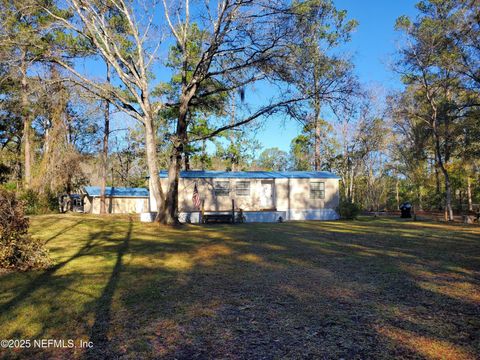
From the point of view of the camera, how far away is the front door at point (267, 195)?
24.0 m

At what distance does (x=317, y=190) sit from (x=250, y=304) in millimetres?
20513

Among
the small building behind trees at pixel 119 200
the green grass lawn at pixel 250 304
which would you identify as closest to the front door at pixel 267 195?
the green grass lawn at pixel 250 304

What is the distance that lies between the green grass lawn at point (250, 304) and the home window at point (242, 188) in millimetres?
14218

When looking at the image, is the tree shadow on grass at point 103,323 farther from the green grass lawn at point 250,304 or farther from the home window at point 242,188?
the home window at point 242,188

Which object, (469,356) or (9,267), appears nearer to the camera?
(469,356)

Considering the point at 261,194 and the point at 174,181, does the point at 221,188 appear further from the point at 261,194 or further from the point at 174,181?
the point at 174,181

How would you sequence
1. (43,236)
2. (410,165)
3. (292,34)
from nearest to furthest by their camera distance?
1. (43,236)
2. (292,34)
3. (410,165)

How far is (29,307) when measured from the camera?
477 cm

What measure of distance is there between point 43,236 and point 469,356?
1216cm

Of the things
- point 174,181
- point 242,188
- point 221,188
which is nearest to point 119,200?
point 221,188

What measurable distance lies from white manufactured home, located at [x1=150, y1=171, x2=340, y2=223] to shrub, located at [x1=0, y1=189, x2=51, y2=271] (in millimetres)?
14230

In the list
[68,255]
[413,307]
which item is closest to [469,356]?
[413,307]

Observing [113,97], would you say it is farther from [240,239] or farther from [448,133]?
[448,133]

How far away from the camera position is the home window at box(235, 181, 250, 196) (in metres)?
23.4
